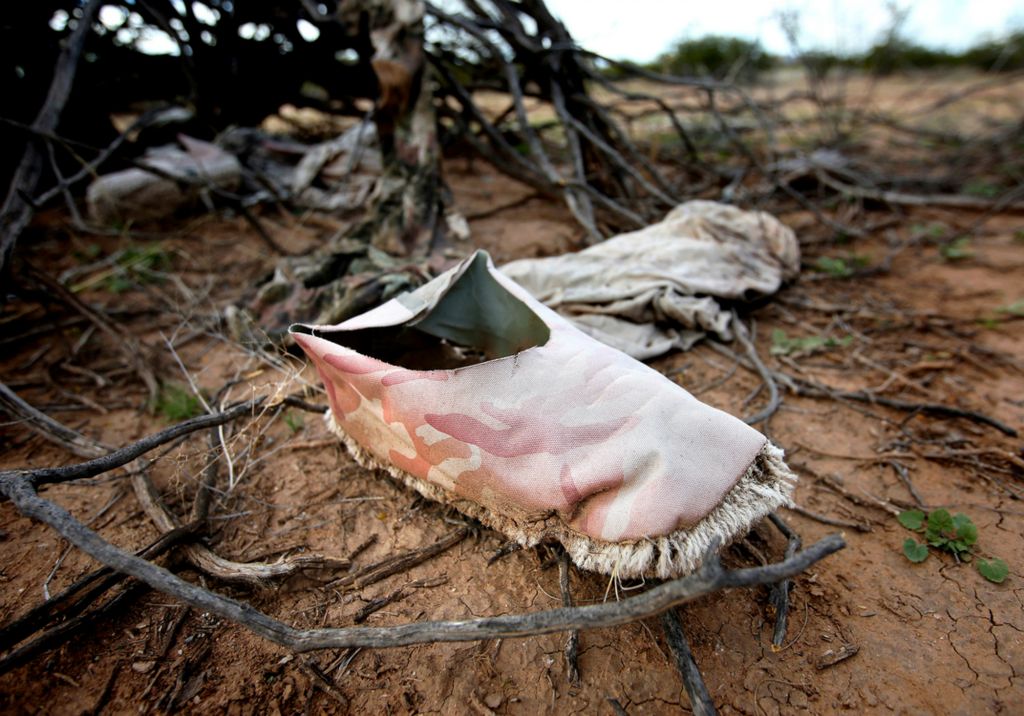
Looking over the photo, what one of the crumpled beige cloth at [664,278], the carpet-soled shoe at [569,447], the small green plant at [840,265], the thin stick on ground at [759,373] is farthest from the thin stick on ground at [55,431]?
the small green plant at [840,265]

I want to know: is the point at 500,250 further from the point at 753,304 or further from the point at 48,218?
the point at 48,218

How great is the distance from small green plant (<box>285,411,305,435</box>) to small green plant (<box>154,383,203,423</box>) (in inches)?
12.3

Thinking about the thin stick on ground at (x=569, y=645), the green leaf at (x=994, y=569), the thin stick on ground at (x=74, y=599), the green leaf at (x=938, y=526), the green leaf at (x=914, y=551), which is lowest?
the green leaf at (x=994, y=569)

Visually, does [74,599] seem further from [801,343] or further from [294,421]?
[801,343]

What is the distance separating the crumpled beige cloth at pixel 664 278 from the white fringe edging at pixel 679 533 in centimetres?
94

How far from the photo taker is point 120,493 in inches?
63.1

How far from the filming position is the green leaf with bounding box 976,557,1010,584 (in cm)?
131

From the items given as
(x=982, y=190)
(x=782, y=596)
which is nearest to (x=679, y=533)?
(x=782, y=596)

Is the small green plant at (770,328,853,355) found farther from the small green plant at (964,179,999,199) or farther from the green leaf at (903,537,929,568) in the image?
the small green plant at (964,179,999,199)

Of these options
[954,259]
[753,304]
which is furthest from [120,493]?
[954,259]

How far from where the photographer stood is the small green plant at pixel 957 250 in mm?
3236

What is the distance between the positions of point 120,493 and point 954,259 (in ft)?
14.3

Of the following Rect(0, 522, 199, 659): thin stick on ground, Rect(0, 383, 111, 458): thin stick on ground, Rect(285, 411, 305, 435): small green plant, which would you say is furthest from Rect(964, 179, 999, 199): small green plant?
Rect(0, 383, 111, 458): thin stick on ground

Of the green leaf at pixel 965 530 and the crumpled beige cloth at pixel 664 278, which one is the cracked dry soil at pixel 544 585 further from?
the crumpled beige cloth at pixel 664 278
